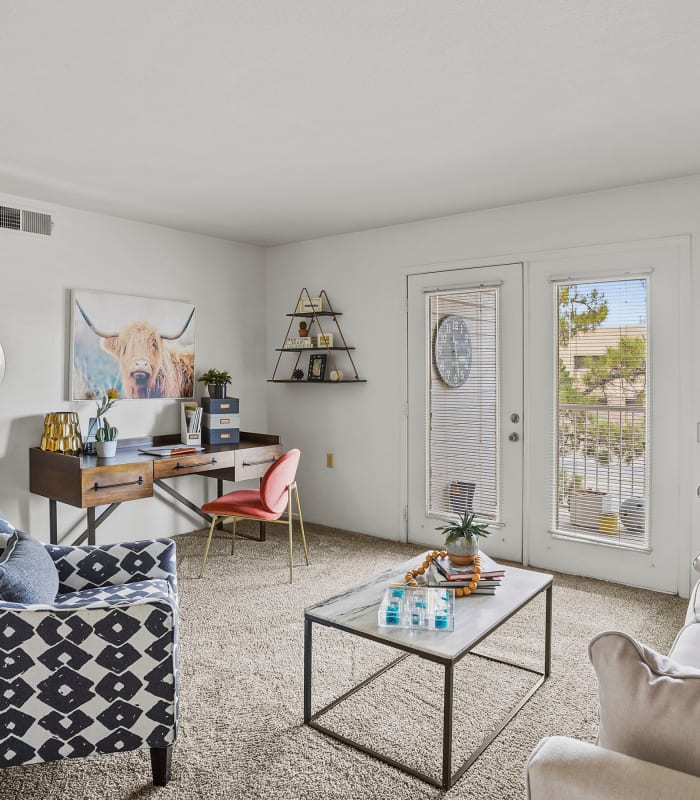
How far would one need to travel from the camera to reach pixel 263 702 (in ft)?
7.89

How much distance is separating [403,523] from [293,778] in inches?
108

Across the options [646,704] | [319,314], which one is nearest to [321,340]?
[319,314]

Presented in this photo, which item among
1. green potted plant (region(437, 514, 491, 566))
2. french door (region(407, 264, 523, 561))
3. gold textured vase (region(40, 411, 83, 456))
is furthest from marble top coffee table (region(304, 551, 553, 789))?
gold textured vase (region(40, 411, 83, 456))

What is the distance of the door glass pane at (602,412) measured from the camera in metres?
3.62

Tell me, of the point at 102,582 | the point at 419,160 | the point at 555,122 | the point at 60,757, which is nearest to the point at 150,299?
the point at 419,160

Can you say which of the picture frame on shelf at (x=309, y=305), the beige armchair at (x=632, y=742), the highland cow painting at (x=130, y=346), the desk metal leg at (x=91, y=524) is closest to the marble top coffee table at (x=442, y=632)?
the beige armchair at (x=632, y=742)

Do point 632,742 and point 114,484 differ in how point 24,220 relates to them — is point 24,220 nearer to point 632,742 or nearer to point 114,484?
point 114,484

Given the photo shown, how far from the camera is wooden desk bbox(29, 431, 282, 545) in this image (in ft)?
11.6

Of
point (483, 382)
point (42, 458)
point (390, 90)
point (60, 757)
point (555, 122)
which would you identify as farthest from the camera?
point (483, 382)

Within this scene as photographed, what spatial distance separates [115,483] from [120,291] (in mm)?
1440

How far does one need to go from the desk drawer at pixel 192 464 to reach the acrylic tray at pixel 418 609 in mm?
2024

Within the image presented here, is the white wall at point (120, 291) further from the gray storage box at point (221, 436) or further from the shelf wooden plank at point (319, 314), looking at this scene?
the shelf wooden plank at point (319, 314)

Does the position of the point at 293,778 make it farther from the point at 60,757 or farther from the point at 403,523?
the point at 403,523

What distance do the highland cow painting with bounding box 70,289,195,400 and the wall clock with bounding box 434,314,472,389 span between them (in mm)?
1878
